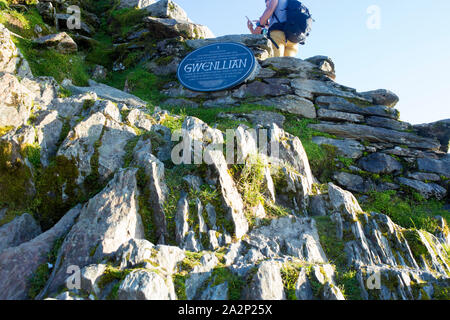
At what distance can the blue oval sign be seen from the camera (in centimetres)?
1466

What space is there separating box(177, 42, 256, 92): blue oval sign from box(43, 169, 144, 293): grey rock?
889 centimetres

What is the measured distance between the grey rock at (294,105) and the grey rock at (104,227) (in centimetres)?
864

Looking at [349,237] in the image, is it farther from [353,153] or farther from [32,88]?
[32,88]

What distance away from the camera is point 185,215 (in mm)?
6520

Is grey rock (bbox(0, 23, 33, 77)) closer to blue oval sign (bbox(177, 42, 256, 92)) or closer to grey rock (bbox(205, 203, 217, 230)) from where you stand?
blue oval sign (bbox(177, 42, 256, 92))

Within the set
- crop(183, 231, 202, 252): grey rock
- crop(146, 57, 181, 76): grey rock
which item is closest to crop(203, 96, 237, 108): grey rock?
crop(146, 57, 181, 76): grey rock

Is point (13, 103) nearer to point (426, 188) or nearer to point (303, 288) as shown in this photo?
point (303, 288)

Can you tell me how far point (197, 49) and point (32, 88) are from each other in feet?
28.3

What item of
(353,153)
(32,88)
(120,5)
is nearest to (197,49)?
(32,88)

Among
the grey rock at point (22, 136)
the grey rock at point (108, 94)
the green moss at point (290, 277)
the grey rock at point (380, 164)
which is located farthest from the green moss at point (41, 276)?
the grey rock at point (380, 164)

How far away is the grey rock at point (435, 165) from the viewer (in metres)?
11.4

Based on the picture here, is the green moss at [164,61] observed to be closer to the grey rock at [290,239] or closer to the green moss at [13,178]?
the green moss at [13,178]

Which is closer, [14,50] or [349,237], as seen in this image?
[349,237]

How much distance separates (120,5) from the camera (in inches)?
931
